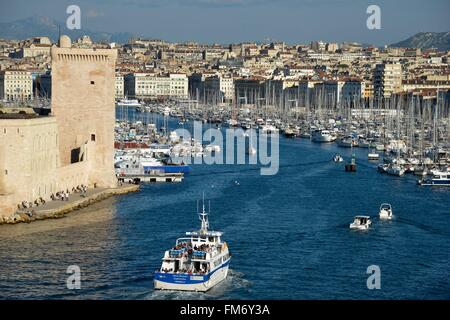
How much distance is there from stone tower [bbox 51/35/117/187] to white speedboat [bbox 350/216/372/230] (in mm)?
5137

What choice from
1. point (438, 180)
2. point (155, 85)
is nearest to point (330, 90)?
point (155, 85)

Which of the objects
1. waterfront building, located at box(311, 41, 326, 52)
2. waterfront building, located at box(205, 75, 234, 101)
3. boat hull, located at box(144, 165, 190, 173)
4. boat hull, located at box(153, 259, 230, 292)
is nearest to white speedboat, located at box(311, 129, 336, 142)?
boat hull, located at box(144, 165, 190, 173)

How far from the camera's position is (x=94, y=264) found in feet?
38.8

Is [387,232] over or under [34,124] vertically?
under

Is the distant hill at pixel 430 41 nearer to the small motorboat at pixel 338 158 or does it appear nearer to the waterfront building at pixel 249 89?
the waterfront building at pixel 249 89

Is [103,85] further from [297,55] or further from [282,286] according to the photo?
[297,55]

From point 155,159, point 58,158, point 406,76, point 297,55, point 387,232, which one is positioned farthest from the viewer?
point 297,55

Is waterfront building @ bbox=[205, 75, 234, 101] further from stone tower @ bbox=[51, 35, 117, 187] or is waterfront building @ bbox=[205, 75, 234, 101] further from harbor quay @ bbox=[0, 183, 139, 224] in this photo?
harbor quay @ bbox=[0, 183, 139, 224]

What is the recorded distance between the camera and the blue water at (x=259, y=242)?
1082 centimetres

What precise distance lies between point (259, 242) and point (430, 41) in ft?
336

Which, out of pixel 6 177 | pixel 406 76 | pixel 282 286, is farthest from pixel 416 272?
pixel 406 76

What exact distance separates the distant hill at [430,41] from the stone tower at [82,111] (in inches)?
3476

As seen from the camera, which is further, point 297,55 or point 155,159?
point 297,55

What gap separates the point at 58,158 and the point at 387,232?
5.51 meters
